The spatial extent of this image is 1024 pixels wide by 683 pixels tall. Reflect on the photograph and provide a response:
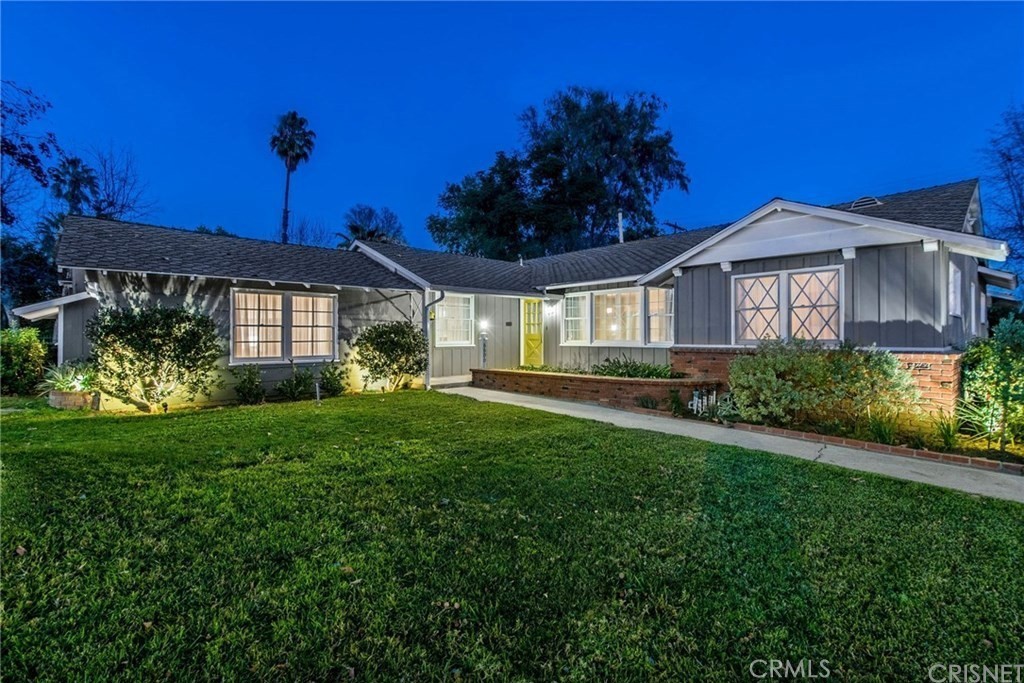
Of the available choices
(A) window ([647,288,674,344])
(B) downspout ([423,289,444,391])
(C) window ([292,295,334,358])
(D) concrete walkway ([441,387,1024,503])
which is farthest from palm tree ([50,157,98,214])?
(A) window ([647,288,674,344])

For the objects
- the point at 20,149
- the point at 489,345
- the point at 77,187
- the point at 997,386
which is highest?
the point at 77,187

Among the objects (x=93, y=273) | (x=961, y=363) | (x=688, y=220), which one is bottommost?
(x=961, y=363)

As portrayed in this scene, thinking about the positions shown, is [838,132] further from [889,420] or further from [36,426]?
[36,426]

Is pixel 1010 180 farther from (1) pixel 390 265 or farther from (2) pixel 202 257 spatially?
(2) pixel 202 257

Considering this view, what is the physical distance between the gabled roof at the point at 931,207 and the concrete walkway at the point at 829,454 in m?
3.84

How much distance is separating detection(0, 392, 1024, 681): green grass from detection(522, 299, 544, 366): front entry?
9.25 meters

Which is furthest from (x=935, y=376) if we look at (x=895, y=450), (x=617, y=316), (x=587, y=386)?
(x=617, y=316)

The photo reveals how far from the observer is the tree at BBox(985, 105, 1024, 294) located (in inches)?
729

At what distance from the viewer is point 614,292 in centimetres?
1320

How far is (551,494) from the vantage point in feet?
14.2

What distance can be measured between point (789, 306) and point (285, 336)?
33.0 feet

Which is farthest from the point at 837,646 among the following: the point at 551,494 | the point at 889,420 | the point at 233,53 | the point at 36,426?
the point at 233,53

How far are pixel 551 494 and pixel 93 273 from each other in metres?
9.07

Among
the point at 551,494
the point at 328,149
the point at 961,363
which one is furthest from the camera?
the point at 328,149
